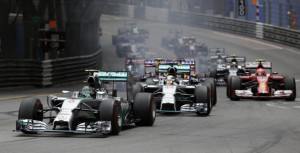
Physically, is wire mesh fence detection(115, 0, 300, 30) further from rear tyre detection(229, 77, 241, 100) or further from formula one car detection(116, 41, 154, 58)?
rear tyre detection(229, 77, 241, 100)

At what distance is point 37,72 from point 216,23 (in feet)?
130

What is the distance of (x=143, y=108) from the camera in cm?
1653

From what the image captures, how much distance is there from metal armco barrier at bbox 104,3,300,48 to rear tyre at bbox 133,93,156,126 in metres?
39.9

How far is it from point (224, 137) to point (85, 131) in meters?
2.97

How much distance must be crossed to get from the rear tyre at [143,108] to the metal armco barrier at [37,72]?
14661mm

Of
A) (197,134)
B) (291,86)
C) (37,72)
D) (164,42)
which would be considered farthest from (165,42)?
(197,134)

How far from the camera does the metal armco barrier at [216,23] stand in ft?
188

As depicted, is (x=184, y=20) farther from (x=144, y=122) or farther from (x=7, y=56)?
(x=144, y=122)

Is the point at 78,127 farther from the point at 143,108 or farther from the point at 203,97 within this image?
the point at 203,97

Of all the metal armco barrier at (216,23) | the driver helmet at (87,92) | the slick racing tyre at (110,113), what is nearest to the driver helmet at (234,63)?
the driver helmet at (87,92)

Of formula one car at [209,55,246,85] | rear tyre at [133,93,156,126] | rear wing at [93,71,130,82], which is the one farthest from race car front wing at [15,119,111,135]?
formula one car at [209,55,246,85]

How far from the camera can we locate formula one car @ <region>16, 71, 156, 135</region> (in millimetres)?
14344

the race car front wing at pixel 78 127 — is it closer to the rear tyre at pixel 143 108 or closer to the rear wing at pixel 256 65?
the rear tyre at pixel 143 108

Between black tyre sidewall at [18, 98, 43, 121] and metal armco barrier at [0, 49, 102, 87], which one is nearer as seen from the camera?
black tyre sidewall at [18, 98, 43, 121]
